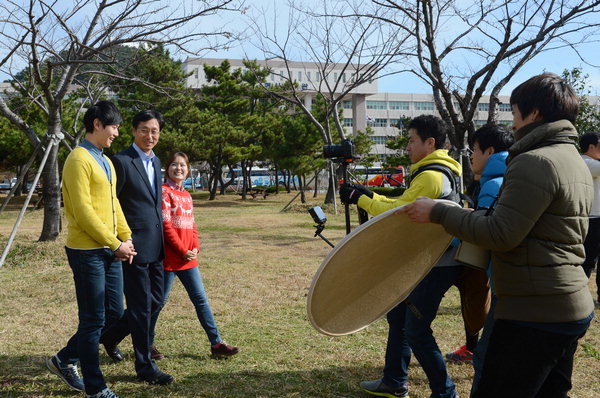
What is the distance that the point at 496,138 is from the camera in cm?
305

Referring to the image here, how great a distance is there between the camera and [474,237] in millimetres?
1873

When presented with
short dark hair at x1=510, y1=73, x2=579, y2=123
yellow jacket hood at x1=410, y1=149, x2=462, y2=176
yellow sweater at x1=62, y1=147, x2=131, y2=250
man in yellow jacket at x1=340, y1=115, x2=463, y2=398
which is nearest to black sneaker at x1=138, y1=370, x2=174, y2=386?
yellow sweater at x1=62, y1=147, x2=131, y2=250

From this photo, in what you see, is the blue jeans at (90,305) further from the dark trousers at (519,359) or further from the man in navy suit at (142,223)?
the dark trousers at (519,359)

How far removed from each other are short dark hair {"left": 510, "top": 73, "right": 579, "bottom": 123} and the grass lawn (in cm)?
209

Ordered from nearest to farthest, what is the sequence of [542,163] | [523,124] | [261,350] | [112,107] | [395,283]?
[542,163], [523,124], [395,283], [112,107], [261,350]

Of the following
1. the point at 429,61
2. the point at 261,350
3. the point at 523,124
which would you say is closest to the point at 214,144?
the point at 429,61

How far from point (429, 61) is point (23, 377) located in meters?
10.5

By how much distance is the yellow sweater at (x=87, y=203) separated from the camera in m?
2.95

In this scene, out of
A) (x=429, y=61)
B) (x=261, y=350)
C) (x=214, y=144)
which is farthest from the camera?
(x=214, y=144)

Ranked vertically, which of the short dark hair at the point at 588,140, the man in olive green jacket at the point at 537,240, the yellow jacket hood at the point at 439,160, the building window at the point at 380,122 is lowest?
the man in olive green jacket at the point at 537,240

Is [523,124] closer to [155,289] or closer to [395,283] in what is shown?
[395,283]

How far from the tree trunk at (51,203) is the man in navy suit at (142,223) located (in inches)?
258

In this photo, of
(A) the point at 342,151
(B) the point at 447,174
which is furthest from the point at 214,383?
(B) the point at 447,174

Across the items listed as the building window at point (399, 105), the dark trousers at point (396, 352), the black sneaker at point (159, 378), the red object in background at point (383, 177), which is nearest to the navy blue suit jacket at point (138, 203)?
the black sneaker at point (159, 378)
